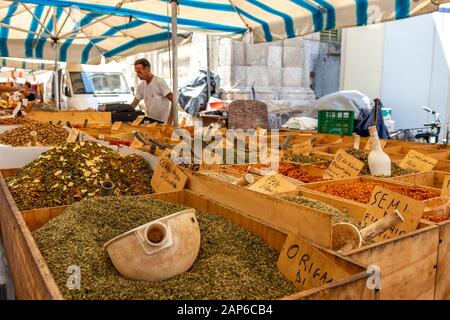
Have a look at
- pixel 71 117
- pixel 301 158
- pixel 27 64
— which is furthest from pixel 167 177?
pixel 27 64

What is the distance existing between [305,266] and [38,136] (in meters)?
2.58

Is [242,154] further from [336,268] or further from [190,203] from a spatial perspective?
[336,268]

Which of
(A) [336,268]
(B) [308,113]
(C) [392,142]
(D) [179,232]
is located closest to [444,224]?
(A) [336,268]

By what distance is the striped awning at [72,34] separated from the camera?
20.0ft

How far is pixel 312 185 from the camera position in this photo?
2.13 meters

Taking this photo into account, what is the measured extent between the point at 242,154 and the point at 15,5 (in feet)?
15.7

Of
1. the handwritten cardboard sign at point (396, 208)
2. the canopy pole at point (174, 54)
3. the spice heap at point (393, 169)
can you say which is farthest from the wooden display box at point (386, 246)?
the canopy pole at point (174, 54)

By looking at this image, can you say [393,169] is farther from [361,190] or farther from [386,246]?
→ [386,246]

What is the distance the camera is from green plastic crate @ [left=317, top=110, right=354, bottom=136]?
4.58 m

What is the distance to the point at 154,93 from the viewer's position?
17.3 ft

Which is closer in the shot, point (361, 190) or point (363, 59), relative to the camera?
point (361, 190)

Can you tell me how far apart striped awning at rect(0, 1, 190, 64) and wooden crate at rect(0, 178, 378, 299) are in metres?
4.17

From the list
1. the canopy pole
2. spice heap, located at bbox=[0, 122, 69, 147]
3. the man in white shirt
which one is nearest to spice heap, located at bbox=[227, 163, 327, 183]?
spice heap, located at bbox=[0, 122, 69, 147]

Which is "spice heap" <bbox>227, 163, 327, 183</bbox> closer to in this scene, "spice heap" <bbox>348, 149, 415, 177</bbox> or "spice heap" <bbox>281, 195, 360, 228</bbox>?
"spice heap" <bbox>348, 149, 415, 177</bbox>
